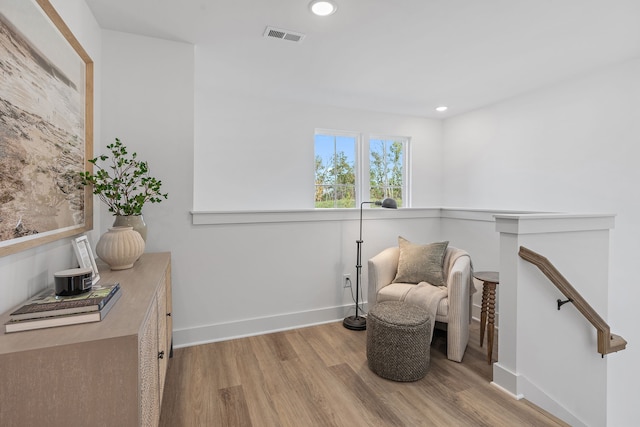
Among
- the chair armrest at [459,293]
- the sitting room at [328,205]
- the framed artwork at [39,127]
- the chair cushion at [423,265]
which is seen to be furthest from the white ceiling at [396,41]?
the chair armrest at [459,293]

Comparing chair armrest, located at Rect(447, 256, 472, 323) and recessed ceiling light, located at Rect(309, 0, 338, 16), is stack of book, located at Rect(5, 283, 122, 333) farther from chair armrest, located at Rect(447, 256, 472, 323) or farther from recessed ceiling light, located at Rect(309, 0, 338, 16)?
chair armrest, located at Rect(447, 256, 472, 323)

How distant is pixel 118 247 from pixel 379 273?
2.13 metres

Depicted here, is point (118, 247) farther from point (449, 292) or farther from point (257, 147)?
point (449, 292)

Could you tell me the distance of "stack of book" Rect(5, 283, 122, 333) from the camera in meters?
0.97

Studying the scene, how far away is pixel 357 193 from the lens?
13.4ft

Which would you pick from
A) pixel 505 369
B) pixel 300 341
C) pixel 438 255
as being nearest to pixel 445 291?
pixel 438 255

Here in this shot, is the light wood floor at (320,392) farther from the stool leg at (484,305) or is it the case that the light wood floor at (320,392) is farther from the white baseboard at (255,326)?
the stool leg at (484,305)

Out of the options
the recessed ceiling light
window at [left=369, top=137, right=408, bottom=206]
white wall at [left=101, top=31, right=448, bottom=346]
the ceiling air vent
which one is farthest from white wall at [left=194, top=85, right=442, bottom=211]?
the recessed ceiling light

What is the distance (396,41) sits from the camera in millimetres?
2324

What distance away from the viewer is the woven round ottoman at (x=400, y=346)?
2145mm

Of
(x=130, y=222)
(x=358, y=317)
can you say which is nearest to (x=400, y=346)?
(x=358, y=317)

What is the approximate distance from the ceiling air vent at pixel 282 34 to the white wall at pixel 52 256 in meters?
1.10

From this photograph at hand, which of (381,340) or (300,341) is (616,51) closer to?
(381,340)

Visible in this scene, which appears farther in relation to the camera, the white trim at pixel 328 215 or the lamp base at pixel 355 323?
the lamp base at pixel 355 323
